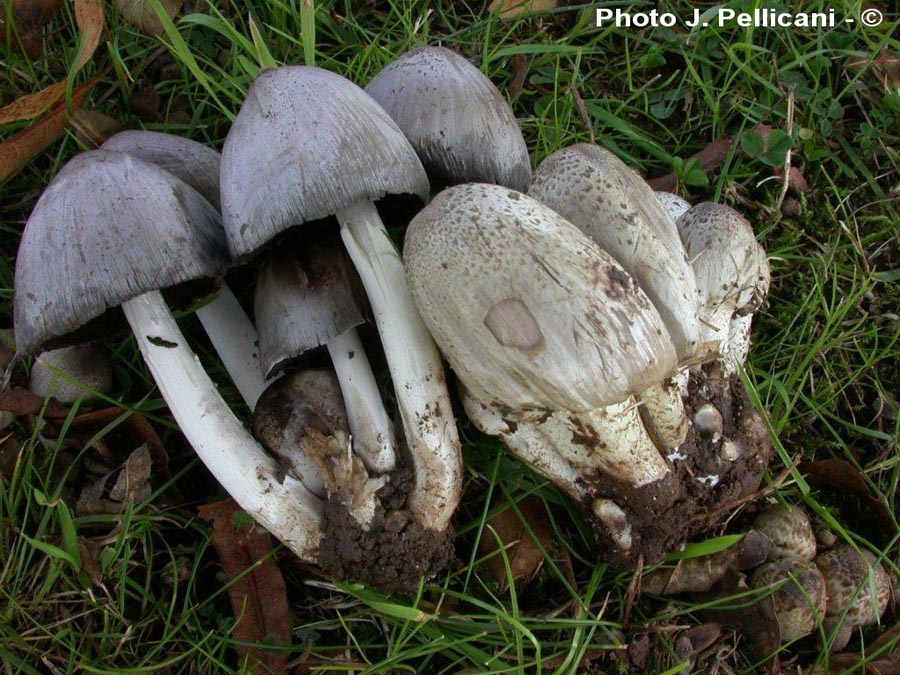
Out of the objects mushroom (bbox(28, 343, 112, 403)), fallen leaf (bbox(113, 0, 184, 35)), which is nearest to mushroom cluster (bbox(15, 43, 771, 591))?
mushroom (bbox(28, 343, 112, 403))

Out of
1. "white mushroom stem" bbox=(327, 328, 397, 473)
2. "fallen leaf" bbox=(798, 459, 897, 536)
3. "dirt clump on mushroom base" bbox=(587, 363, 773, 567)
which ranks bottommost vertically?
"fallen leaf" bbox=(798, 459, 897, 536)

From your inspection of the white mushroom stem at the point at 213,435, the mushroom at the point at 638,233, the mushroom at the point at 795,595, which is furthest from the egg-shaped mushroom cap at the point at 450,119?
the mushroom at the point at 795,595

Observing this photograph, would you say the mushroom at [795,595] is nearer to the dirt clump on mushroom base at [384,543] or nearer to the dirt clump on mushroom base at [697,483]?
the dirt clump on mushroom base at [697,483]

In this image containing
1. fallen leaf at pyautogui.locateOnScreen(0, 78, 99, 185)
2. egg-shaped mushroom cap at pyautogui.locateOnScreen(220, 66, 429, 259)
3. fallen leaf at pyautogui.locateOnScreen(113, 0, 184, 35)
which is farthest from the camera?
fallen leaf at pyautogui.locateOnScreen(113, 0, 184, 35)

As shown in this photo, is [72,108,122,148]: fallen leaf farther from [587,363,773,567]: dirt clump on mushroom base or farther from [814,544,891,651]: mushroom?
[814,544,891,651]: mushroom

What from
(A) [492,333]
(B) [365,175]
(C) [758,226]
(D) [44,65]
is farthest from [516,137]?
(D) [44,65]

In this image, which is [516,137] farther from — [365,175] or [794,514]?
[794,514]
